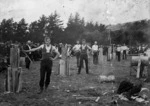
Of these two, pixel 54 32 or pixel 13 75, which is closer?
pixel 13 75

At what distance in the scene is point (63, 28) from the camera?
283ft

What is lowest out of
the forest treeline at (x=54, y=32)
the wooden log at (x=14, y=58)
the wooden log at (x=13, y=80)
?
the wooden log at (x=13, y=80)

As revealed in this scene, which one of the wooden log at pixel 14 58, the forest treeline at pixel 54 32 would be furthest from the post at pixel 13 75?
the forest treeline at pixel 54 32

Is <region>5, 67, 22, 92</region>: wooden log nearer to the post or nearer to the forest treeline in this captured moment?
the post

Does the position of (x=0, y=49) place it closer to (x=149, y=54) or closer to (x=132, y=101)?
(x=149, y=54)

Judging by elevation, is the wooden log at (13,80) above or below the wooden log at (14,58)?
below

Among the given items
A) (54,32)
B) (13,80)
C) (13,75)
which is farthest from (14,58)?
(54,32)

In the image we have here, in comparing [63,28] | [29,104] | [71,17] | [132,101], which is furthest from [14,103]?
[71,17]

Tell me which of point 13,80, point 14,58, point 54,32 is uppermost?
point 54,32

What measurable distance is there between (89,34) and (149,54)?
62.0 metres

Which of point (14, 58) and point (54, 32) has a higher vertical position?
point (54, 32)

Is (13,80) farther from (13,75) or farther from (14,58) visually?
(14,58)

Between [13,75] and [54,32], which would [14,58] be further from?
[54,32]

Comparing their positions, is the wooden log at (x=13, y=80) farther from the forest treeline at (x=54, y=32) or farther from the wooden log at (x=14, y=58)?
the forest treeline at (x=54, y=32)
